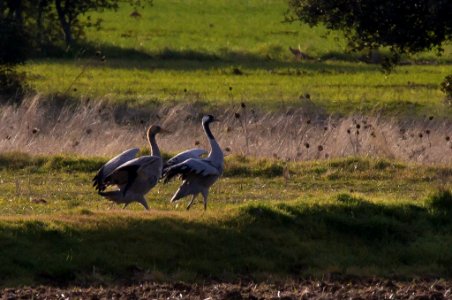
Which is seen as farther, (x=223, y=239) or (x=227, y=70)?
(x=227, y=70)

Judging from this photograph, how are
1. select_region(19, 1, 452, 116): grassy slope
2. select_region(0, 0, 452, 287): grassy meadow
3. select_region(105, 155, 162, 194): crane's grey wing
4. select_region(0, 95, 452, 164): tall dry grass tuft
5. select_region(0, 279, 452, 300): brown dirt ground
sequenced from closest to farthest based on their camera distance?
select_region(0, 279, 452, 300): brown dirt ground, select_region(0, 0, 452, 287): grassy meadow, select_region(105, 155, 162, 194): crane's grey wing, select_region(0, 95, 452, 164): tall dry grass tuft, select_region(19, 1, 452, 116): grassy slope

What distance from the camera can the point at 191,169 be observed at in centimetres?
1323

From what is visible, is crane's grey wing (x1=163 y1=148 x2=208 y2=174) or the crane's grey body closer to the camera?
the crane's grey body

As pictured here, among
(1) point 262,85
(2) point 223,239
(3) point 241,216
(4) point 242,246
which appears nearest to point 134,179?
(3) point 241,216

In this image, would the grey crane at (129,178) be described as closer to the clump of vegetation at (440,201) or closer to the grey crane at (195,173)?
the grey crane at (195,173)

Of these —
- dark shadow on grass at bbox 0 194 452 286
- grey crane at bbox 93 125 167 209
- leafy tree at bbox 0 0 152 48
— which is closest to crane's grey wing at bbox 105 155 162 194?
grey crane at bbox 93 125 167 209

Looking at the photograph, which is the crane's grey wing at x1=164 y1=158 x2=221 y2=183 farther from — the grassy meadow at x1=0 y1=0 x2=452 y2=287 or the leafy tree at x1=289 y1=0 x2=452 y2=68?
the leafy tree at x1=289 y1=0 x2=452 y2=68

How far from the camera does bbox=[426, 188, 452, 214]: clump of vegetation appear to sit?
13.5 metres

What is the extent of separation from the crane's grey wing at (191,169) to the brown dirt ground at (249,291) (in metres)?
2.41

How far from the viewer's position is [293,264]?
11812 millimetres

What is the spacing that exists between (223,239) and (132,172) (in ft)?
5.48

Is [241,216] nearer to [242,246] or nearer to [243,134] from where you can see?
[242,246]

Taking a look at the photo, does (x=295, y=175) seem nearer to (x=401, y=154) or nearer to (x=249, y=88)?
(x=401, y=154)

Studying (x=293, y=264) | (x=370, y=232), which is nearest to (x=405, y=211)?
(x=370, y=232)
